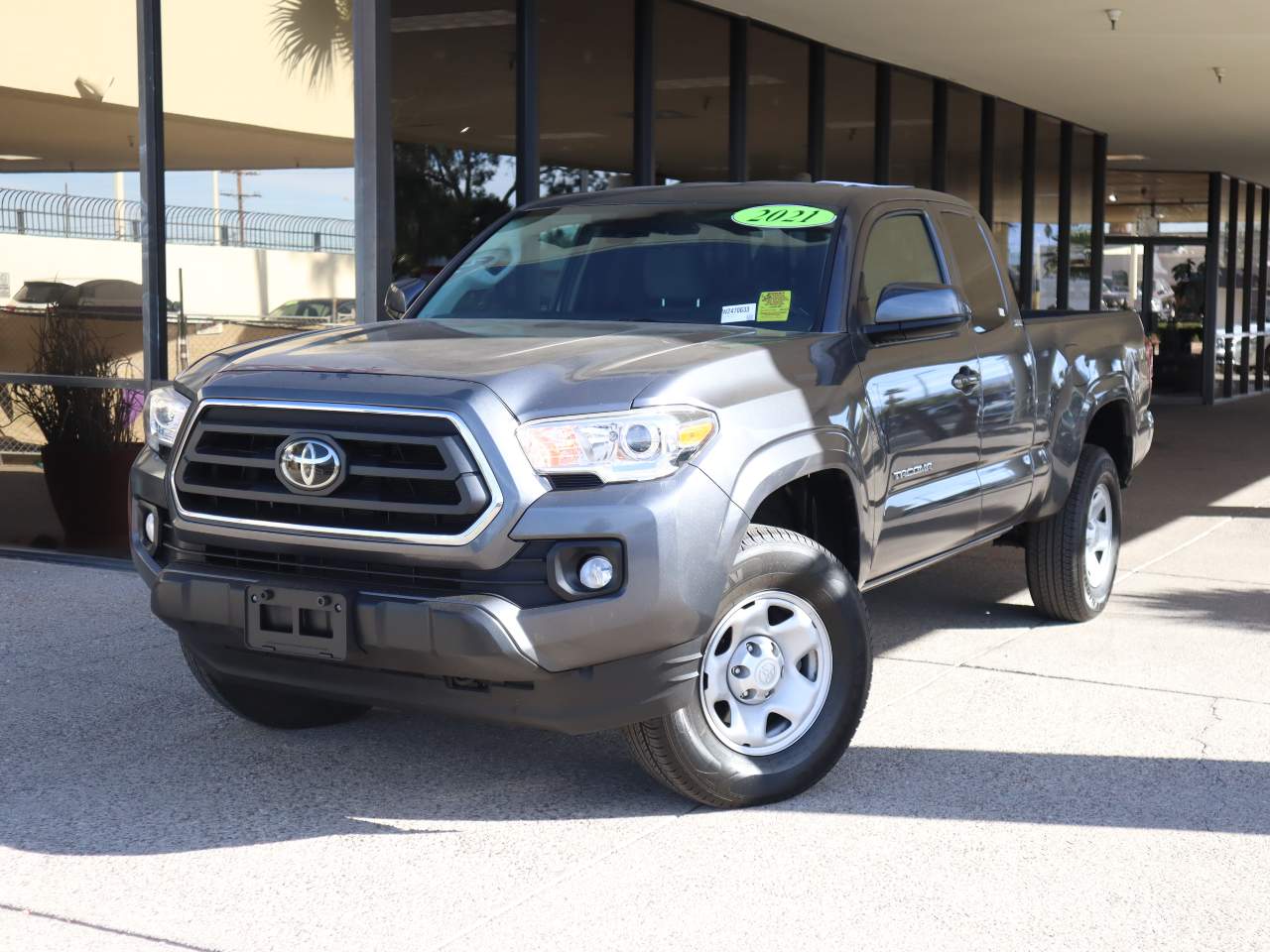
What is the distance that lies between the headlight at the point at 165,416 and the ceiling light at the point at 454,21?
4.52 metres

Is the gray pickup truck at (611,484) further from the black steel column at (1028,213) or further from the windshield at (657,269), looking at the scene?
the black steel column at (1028,213)

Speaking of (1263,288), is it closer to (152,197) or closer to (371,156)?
(371,156)

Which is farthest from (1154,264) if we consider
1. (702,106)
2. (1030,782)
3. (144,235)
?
(1030,782)

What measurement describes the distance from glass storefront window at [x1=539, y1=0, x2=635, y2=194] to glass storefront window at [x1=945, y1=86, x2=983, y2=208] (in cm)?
543

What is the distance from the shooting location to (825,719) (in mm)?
4480

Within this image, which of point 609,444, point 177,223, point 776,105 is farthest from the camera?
point 776,105

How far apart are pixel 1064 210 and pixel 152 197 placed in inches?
506

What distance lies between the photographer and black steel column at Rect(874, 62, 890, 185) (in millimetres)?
13562

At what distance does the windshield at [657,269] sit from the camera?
16.7ft

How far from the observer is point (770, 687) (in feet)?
14.5

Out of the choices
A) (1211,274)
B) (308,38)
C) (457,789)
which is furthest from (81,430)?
(1211,274)

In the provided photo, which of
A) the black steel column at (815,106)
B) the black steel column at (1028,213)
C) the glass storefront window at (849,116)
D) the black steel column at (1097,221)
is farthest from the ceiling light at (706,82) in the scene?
the black steel column at (1097,221)

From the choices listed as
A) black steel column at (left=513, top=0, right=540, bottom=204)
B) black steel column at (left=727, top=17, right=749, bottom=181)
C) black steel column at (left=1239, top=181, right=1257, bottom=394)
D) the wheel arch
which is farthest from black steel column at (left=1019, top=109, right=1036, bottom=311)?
the wheel arch

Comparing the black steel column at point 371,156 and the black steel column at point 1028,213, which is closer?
the black steel column at point 371,156
